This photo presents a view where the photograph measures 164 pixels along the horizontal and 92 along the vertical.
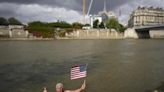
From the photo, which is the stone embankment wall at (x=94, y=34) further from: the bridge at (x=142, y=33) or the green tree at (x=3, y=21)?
the green tree at (x=3, y=21)

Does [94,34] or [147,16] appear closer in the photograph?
[94,34]

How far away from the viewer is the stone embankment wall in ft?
374

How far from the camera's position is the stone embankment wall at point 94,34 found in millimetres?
113963

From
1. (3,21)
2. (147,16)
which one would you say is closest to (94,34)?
(3,21)

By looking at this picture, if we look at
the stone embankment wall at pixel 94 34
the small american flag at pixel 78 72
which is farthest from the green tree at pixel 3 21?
the small american flag at pixel 78 72

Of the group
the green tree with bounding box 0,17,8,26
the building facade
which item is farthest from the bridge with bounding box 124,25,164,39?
the green tree with bounding box 0,17,8,26

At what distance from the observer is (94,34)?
11812 cm

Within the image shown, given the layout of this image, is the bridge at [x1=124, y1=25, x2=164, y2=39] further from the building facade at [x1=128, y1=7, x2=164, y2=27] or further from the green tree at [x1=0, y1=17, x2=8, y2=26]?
the green tree at [x1=0, y1=17, x2=8, y2=26]

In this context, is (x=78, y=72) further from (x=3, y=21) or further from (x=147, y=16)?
(x=147, y=16)

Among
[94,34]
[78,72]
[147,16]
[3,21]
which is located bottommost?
[94,34]

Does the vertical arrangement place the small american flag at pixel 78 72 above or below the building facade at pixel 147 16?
below

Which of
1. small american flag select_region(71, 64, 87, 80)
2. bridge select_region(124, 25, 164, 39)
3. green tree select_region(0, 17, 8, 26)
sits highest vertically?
green tree select_region(0, 17, 8, 26)

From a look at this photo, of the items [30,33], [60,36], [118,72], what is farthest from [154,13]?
[118,72]

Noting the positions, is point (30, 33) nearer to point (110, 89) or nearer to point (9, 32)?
point (9, 32)
